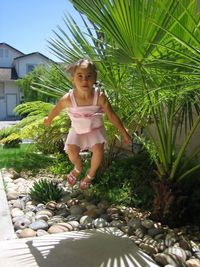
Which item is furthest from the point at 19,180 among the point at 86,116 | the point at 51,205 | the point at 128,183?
the point at 86,116

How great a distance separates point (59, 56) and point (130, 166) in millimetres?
2922

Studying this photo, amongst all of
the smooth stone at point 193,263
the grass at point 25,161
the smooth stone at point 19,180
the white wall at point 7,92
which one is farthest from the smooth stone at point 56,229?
the white wall at point 7,92

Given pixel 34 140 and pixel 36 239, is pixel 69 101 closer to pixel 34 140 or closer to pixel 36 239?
pixel 36 239

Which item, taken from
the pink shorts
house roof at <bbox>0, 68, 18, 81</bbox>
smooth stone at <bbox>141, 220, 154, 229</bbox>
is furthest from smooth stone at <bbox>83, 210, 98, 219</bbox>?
house roof at <bbox>0, 68, 18, 81</bbox>

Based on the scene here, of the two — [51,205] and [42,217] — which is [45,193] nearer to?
[51,205]

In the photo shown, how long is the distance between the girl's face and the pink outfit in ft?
0.58

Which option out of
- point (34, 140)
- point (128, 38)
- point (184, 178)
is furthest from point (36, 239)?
point (34, 140)

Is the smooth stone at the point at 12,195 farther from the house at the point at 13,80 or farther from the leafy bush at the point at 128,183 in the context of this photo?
the house at the point at 13,80

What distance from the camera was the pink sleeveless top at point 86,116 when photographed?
329 cm

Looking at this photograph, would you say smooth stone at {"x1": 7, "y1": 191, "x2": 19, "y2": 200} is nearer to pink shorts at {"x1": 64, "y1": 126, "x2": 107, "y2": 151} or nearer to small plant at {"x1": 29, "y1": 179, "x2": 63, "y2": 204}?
small plant at {"x1": 29, "y1": 179, "x2": 63, "y2": 204}

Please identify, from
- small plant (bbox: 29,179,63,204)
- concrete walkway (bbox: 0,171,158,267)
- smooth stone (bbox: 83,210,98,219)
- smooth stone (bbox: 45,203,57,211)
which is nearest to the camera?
concrete walkway (bbox: 0,171,158,267)

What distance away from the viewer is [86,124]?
11.1 ft

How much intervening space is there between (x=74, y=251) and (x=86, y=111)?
52.4 inches

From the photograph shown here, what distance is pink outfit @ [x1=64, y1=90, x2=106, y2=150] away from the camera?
10.8 ft
